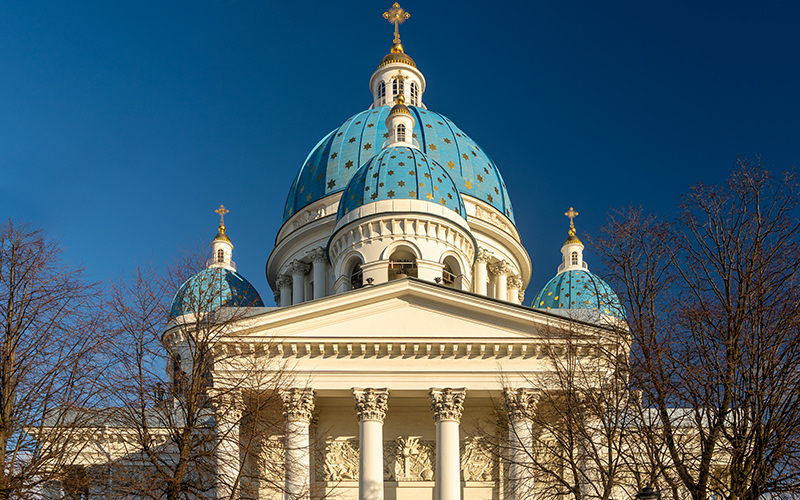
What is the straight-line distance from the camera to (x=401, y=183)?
4462cm

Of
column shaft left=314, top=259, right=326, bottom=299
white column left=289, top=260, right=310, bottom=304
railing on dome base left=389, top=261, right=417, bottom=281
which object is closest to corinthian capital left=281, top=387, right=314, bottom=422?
railing on dome base left=389, top=261, right=417, bottom=281

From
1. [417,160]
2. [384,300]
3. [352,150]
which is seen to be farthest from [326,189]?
[384,300]

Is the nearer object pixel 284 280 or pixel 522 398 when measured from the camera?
pixel 522 398

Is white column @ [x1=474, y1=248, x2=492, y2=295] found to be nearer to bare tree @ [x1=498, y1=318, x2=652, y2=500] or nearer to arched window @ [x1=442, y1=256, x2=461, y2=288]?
arched window @ [x1=442, y1=256, x2=461, y2=288]

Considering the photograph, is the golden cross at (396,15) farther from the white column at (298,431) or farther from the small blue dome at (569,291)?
the white column at (298,431)

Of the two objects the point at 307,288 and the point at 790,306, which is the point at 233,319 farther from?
the point at 307,288

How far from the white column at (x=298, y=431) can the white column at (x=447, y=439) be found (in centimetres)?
429

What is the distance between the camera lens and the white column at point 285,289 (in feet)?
178

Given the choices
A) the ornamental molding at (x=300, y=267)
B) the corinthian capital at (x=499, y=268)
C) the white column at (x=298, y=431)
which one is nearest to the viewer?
the white column at (x=298, y=431)

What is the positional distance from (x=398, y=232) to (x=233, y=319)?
665 inches

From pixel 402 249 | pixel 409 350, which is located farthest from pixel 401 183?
pixel 409 350

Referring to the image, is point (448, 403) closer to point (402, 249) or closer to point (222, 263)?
point (402, 249)

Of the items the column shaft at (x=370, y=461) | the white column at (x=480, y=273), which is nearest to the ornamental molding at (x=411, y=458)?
the column shaft at (x=370, y=461)

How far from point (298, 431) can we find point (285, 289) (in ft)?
72.3
